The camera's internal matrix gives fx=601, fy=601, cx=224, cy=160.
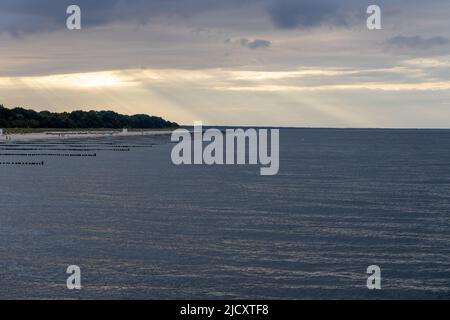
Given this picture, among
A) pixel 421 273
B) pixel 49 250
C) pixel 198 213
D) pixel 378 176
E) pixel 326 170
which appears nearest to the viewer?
pixel 421 273

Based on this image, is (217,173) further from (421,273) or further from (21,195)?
(421,273)

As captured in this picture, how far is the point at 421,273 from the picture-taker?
130 feet

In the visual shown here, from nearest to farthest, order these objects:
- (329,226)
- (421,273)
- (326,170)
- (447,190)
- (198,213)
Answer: (421,273) < (329,226) < (198,213) < (447,190) < (326,170)

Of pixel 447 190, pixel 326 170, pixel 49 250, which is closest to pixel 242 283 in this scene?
pixel 49 250

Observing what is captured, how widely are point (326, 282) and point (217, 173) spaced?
8084 centimetres

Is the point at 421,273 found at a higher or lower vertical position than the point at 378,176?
lower

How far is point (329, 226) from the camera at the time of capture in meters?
55.7

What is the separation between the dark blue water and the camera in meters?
36.7

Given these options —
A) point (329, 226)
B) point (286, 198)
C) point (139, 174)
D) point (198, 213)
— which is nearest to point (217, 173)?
point (139, 174)

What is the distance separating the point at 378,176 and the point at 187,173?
118 ft

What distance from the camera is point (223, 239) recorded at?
162ft

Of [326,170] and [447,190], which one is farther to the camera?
[326,170]

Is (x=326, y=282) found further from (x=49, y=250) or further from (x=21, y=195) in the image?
(x=21, y=195)

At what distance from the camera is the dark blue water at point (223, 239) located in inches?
1446
